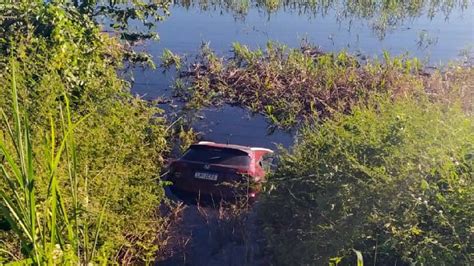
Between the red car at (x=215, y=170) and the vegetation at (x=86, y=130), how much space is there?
397 mm

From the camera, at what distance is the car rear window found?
24.8ft

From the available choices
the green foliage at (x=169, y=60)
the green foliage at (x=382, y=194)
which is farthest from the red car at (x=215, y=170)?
the green foliage at (x=169, y=60)

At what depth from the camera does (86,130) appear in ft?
20.0

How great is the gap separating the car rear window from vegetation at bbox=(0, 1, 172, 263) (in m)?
0.42

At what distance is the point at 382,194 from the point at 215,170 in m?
2.84

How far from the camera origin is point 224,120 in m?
10.4

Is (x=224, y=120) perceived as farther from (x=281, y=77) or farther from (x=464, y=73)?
(x=464, y=73)

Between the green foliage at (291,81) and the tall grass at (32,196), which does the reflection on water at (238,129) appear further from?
the tall grass at (32,196)

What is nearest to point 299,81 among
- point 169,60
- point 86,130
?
point 169,60

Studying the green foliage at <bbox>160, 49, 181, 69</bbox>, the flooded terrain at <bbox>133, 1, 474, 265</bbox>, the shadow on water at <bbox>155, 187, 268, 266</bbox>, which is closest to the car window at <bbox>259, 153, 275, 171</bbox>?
the shadow on water at <bbox>155, 187, 268, 266</bbox>

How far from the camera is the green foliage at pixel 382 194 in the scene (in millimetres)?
4699

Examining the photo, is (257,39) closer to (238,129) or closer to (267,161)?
(238,129)

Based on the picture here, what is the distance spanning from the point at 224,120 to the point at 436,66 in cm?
451

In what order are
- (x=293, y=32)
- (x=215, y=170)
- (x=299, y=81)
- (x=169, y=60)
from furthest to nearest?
1. (x=293, y=32)
2. (x=169, y=60)
3. (x=299, y=81)
4. (x=215, y=170)
